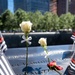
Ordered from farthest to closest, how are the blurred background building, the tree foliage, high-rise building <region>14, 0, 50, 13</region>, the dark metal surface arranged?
high-rise building <region>14, 0, 50, 13</region> → the blurred background building → the tree foliage → the dark metal surface

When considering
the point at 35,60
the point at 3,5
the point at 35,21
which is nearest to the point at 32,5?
the point at 3,5

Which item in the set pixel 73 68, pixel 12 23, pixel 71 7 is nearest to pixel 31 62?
pixel 73 68

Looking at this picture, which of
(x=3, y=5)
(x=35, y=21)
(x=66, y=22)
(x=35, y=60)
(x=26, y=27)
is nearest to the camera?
(x=26, y=27)

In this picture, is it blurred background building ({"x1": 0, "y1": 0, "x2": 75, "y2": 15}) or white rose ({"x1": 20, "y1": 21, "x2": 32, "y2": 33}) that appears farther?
blurred background building ({"x1": 0, "y1": 0, "x2": 75, "y2": 15})

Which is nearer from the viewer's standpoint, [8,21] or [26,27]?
[26,27]

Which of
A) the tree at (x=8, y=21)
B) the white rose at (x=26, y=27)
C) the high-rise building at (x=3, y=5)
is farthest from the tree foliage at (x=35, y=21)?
the white rose at (x=26, y=27)

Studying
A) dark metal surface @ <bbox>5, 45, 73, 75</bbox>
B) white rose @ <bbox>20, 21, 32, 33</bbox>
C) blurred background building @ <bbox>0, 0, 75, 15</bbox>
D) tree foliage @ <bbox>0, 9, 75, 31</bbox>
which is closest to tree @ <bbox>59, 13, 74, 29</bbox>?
tree foliage @ <bbox>0, 9, 75, 31</bbox>

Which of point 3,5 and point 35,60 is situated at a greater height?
point 35,60

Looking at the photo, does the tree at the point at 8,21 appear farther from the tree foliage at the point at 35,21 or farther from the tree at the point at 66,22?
the tree at the point at 66,22

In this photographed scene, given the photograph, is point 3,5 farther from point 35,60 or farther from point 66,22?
point 35,60

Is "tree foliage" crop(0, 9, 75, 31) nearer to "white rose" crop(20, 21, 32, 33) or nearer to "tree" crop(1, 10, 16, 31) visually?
"tree" crop(1, 10, 16, 31)

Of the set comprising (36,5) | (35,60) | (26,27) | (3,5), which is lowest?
(36,5)

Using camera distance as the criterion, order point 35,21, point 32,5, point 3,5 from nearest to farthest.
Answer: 1. point 35,21
2. point 3,5
3. point 32,5

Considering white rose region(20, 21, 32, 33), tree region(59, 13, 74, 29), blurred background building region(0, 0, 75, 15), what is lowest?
tree region(59, 13, 74, 29)
